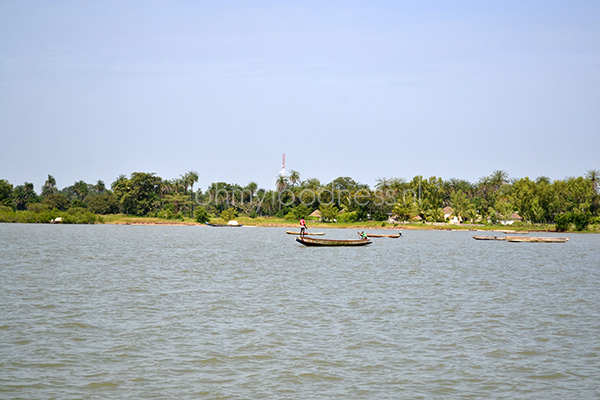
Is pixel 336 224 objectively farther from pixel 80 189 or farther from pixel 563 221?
pixel 80 189

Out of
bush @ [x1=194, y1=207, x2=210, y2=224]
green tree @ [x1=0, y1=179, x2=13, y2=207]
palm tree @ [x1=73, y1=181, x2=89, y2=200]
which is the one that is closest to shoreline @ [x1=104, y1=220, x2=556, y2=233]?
bush @ [x1=194, y1=207, x2=210, y2=224]

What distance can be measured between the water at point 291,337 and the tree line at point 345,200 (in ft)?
290

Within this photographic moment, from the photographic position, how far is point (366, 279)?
1132 inches

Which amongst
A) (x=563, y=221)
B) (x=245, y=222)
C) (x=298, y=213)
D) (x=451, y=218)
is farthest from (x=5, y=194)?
(x=563, y=221)

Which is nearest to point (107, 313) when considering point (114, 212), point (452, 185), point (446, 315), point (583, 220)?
point (446, 315)

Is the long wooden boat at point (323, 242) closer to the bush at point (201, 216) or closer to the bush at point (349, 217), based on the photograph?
the bush at point (349, 217)

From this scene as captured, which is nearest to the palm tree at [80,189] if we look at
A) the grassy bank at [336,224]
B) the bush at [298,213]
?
the grassy bank at [336,224]

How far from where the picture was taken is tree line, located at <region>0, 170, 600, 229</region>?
109 meters

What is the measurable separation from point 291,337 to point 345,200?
11570 cm

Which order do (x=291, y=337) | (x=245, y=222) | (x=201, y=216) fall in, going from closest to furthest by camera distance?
1. (x=291, y=337)
2. (x=201, y=216)
3. (x=245, y=222)

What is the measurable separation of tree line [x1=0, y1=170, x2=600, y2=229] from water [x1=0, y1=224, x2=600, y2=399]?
88394 mm

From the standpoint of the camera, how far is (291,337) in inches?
573

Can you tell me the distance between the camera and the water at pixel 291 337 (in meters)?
10.7

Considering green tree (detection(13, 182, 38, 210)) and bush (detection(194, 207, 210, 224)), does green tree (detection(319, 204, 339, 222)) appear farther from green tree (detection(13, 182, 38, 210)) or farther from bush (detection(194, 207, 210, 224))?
green tree (detection(13, 182, 38, 210))
